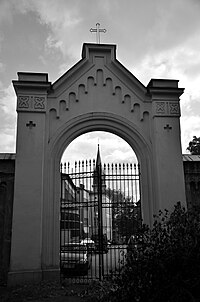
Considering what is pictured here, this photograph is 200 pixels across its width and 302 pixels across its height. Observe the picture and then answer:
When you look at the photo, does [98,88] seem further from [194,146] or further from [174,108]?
[194,146]

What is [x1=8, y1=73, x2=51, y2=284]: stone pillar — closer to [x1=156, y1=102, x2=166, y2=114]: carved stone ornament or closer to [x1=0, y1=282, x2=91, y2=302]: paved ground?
[x1=0, y1=282, x2=91, y2=302]: paved ground

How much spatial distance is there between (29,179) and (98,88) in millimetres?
3738

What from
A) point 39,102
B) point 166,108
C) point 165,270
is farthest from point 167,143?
point 165,270

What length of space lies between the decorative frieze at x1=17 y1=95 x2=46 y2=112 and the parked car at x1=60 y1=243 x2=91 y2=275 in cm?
429

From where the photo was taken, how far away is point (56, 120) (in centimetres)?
1023

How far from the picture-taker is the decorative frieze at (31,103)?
32.9 feet

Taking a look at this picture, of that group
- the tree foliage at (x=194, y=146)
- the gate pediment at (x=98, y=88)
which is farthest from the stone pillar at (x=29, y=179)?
the tree foliage at (x=194, y=146)

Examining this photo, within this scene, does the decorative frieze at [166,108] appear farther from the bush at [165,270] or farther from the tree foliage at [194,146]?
the tree foliage at [194,146]

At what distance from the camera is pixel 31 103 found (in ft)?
33.2

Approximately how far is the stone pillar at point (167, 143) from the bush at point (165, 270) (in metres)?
5.23

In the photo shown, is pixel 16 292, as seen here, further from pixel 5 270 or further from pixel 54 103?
pixel 54 103

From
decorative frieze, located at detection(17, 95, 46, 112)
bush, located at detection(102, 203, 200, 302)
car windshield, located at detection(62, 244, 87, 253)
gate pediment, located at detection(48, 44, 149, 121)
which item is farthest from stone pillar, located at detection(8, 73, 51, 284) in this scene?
bush, located at detection(102, 203, 200, 302)

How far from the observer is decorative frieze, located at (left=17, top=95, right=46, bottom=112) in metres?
10.0

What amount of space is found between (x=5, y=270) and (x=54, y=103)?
5250 millimetres
